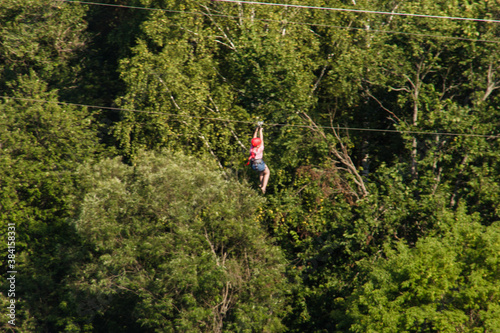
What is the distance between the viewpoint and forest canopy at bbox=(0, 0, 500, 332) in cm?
1711

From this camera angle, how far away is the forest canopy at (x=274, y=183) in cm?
1711

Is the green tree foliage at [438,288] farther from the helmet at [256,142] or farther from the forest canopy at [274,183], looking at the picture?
the helmet at [256,142]

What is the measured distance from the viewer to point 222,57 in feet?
73.7

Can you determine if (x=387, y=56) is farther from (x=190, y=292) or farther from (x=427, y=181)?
(x=190, y=292)

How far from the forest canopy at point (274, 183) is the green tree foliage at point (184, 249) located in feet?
0.20

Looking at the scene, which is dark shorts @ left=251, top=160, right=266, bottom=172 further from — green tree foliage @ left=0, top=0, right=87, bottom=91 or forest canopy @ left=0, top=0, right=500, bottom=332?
green tree foliage @ left=0, top=0, right=87, bottom=91

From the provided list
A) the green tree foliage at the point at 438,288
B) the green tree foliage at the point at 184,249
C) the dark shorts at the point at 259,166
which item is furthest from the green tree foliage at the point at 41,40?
the green tree foliage at the point at 438,288

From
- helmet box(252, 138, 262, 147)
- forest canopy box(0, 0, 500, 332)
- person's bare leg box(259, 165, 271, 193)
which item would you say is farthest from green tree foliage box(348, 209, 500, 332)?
helmet box(252, 138, 262, 147)

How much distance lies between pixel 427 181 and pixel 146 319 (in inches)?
360

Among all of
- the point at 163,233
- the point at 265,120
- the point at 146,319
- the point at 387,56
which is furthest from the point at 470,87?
the point at 146,319

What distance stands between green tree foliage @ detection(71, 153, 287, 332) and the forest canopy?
Answer: 60 millimetres

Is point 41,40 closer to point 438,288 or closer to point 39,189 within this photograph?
point 39,189

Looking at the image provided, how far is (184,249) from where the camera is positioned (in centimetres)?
1758

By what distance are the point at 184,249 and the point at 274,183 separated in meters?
4.23
